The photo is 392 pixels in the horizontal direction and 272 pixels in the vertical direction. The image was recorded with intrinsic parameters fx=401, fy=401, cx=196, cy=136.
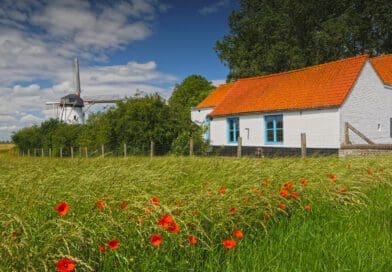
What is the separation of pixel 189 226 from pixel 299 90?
21253 millimetres

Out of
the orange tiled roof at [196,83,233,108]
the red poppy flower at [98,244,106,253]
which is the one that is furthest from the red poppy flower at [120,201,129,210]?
the orange tiled roof at [196,83,233,108]

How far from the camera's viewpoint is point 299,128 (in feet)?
73.5

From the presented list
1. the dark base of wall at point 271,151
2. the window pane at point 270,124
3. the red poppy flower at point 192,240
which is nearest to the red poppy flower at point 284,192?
the red poppy flower at point 192,240

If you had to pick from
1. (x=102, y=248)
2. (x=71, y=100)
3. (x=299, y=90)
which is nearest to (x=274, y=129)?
(x=299, y=90)

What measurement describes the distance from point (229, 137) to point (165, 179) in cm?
2135

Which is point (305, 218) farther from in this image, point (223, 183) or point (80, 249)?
point (80, 249)

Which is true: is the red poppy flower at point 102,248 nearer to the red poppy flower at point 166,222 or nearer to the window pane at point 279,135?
the red poppy flower at point 166,222

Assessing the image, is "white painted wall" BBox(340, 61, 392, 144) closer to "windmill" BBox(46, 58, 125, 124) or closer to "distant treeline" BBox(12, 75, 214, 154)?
"distant treeline" BBox(12, 75, 214, 154)

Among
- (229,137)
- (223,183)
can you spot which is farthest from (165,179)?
(229,137)

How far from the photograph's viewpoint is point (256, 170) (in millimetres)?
7160

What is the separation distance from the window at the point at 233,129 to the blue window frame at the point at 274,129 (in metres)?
2.82

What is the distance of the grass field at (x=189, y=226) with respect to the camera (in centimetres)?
328

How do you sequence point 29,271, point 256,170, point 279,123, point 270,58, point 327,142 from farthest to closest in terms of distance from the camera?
point 270,58
point 279,123
point 327,142
point 256,170
point 29,271

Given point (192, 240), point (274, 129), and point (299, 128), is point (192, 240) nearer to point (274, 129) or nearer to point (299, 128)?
point (299, 128)
